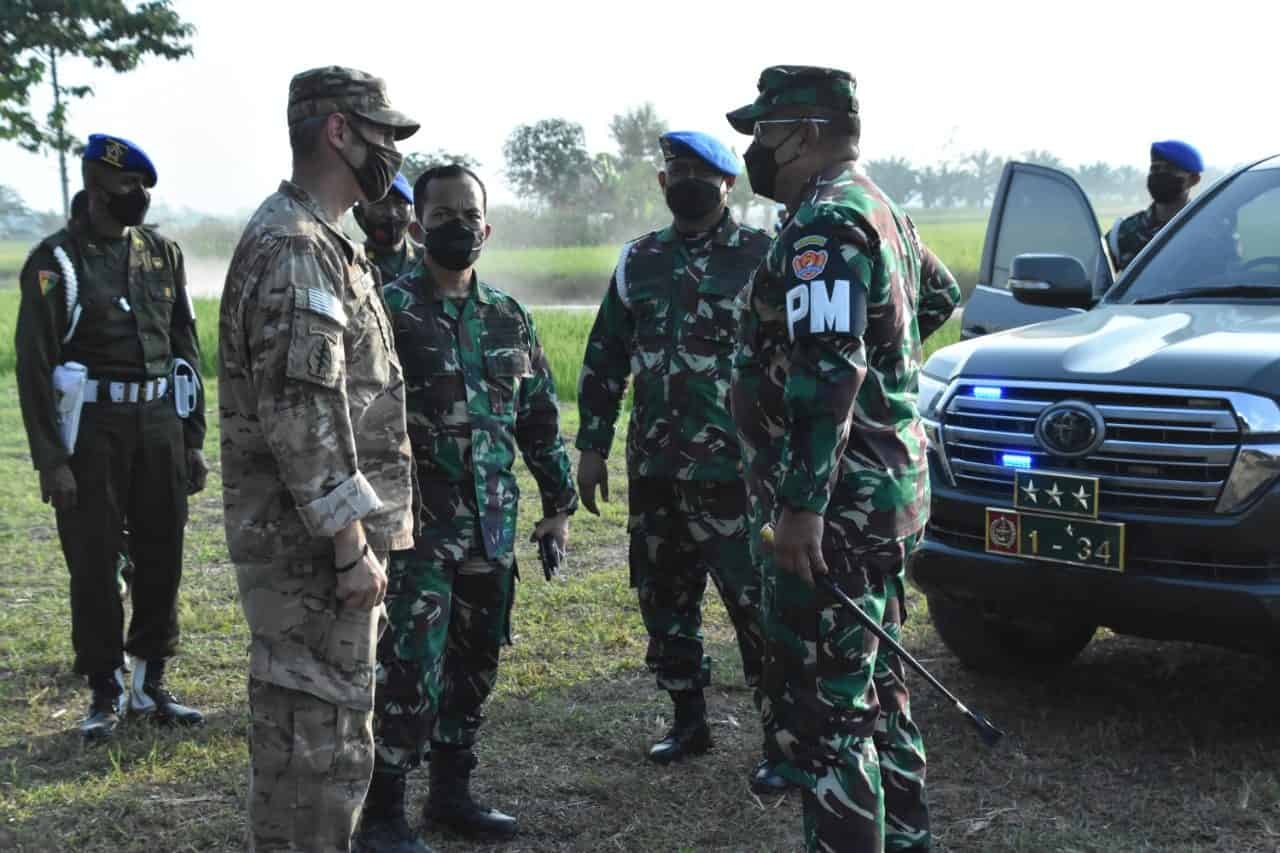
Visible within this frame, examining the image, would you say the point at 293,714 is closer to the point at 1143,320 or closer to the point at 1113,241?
the point at 1143,320

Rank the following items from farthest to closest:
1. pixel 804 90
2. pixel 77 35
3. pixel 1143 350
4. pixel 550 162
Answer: pixel 550 162 → pixel 77 35 → pixel 1143 350 → pixel 804 90

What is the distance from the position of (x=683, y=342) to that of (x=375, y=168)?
153cm

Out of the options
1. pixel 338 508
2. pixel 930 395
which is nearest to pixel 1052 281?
pixel 930 395

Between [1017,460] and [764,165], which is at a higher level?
[764,165]

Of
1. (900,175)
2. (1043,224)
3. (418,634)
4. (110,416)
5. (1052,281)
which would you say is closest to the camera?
(418,634)

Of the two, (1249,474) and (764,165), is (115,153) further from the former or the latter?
(1249,474)

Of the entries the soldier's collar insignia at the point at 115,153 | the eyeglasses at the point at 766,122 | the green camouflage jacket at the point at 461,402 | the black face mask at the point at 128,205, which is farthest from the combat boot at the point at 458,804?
the soldier's collar insignia at the point at 115,153

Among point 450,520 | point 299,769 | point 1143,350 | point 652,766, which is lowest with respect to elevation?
point 652,766

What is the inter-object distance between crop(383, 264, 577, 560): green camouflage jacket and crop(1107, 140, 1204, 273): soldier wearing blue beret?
14.1 ft

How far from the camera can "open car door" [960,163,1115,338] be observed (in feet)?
20.3

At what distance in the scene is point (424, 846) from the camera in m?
3.71

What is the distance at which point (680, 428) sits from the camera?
4215 mm

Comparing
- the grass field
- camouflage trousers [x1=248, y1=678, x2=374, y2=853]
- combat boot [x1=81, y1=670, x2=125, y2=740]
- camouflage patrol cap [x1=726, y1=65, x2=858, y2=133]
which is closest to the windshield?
the grass field

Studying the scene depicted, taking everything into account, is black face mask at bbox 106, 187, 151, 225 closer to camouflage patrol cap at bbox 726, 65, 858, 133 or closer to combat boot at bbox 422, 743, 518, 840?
combat boot at bbox 422, 743, 518, 840
